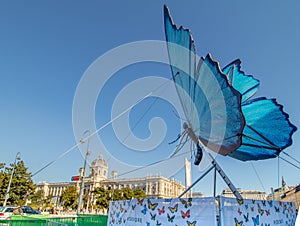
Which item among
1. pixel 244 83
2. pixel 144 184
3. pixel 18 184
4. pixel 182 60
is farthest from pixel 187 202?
pixel 144 184

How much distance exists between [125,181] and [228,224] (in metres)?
95.6

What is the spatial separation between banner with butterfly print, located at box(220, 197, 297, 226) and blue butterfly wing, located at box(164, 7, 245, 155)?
173 centimetres

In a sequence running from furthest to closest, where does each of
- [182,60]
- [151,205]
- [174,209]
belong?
[182,60] → [151,205] → [174,209]

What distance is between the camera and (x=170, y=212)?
692cm

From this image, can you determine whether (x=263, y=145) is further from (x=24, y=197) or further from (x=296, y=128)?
(x=24, y=197)

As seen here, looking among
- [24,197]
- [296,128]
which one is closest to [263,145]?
[296,128]

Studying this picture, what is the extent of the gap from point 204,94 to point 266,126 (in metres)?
3.58

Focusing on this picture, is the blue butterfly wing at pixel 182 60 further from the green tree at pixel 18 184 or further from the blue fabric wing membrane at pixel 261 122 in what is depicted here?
the green tree at pixel 18 184

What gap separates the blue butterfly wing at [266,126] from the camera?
28.3 feet

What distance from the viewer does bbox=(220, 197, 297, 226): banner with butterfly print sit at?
6388 millimetres

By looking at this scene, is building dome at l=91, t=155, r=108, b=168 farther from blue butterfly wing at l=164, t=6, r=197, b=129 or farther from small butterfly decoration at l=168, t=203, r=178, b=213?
small butterfly decoration at l=168, t=203, r=178, b=213

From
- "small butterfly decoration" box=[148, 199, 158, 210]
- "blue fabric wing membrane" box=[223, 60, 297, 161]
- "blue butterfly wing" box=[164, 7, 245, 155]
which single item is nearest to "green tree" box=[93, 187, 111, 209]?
"blue fabric wing membrane" box=[223, 60, 297, 161]

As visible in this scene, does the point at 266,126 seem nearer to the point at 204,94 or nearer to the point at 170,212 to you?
the point at 204,94

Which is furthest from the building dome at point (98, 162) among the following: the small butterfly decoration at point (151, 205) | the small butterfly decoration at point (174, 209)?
the small butterfly decoration at point (174, 209)
